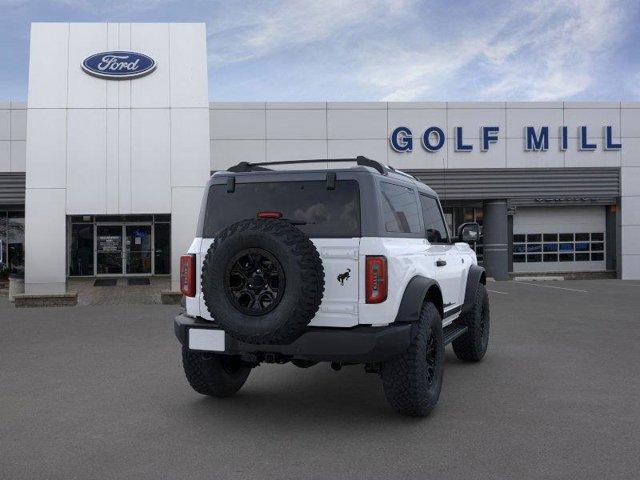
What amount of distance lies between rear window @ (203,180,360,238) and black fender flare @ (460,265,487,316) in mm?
2665

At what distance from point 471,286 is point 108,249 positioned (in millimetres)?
20652

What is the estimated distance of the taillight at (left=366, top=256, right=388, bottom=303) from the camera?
4676mm

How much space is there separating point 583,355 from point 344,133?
1764 centimetres

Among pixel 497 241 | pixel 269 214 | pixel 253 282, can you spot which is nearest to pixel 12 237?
pixel 497 241

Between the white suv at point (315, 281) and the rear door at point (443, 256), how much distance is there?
1.15ft

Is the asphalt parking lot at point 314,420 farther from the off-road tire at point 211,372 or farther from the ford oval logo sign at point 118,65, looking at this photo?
the ford oval logo sign at point 118,65

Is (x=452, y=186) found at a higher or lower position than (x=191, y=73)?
lower

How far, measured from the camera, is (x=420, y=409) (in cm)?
500

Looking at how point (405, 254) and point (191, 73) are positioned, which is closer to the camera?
point (405, 254)

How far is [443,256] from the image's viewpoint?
20.5 ft

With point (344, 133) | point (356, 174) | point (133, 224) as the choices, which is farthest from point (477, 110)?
point (356, 174)

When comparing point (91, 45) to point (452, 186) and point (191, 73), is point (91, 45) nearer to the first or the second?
point (191, 73)

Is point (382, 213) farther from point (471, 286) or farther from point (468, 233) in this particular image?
point (471, 286)

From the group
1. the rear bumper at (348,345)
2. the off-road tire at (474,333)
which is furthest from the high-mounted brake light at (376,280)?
the off-road tire at (474,333)
